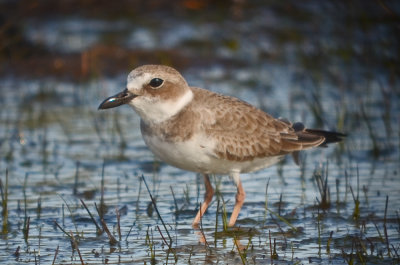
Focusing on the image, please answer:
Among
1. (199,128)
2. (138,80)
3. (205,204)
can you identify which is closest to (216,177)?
(205,204)

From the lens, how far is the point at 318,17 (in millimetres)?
16984

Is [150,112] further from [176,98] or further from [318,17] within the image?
[318,17]

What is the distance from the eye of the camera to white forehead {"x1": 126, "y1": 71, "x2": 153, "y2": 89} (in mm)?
6895

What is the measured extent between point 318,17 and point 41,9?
6.39 meters

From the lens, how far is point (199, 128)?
22.9 ft

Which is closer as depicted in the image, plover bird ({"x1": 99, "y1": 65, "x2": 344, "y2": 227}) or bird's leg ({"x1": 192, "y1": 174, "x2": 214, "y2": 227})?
plover bird ({"x1": 99, "y1": 65, "x2": 344, "y2": 227})

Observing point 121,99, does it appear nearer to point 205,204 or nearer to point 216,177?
point 205,204

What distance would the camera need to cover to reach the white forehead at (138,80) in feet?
22.6

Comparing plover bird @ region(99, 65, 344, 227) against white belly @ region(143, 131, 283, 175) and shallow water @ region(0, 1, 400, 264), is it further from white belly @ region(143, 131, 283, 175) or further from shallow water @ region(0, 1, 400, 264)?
shallow water @ region(0, 1, 400, 264)

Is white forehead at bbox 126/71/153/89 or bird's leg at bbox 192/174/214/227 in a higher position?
white forehead at bbox 126/71/153/89

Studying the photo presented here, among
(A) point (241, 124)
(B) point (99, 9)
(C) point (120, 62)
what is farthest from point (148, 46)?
(A) point (241, 124)

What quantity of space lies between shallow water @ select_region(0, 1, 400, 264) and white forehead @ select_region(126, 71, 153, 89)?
1.19 m

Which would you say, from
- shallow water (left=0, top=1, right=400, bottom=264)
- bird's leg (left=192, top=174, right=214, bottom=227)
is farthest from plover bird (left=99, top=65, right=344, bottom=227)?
shallow water (left=0, top=1, right=400, bottom=264)

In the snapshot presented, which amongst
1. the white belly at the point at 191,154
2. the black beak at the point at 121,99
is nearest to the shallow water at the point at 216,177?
the white belly at the point at 191,154
